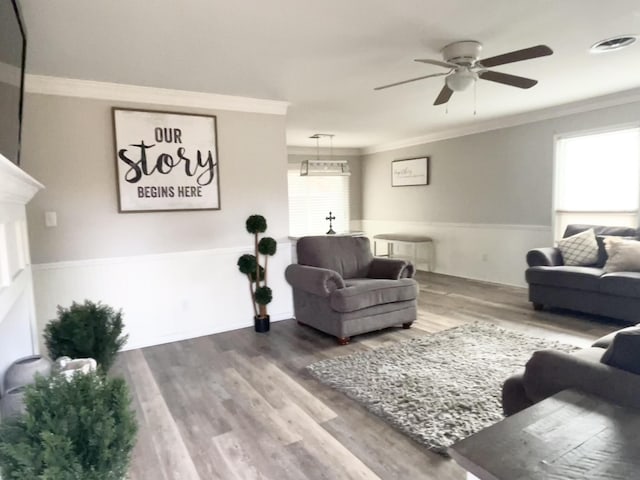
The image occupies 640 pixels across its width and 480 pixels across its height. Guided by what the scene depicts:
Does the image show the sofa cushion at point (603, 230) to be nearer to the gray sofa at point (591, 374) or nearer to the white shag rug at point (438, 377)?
the white shag rug at point (438, 377)

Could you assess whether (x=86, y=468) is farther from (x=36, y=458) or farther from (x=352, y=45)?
(x=352, y=45)

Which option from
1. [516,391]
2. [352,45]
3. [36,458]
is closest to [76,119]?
[352,45]

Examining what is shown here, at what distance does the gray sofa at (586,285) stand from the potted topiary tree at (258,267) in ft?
9.80

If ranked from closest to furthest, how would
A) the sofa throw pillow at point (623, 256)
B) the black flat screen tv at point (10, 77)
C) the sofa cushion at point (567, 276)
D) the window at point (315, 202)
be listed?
the black flat screen tv at point (10, 77) → the sofa throw pillow at point (623, 256) → the sofa cushion at point (567, 276) → the window at point (315, 202)

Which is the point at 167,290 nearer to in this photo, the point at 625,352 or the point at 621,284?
the point at 625,352

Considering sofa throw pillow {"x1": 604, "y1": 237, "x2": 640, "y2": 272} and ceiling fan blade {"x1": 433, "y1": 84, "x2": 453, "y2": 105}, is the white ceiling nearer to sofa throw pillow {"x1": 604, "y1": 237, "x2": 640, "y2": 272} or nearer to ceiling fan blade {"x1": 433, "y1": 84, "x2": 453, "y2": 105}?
ceiling fan blade {"x1": 433, "y1": 84, "x2": 453, "y2": 105}

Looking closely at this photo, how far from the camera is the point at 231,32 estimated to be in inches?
97.6

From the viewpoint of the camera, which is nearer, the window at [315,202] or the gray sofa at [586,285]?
the gray sofa at [586,285]

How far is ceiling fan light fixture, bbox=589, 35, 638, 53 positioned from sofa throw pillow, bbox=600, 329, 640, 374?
244 cm

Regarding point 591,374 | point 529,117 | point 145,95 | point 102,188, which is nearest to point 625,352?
point 591,374

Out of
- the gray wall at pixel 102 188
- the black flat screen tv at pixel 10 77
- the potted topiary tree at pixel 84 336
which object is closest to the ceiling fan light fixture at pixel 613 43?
the gray wall at pixel 102 188

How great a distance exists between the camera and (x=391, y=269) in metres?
4.17

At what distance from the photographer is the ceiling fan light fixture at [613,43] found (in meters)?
2.79

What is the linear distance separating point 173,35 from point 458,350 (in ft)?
10.5
